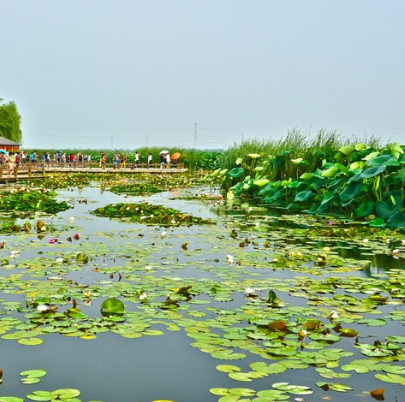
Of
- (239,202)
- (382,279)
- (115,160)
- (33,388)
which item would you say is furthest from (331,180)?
(115,160)

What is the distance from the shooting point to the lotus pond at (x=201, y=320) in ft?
9.02

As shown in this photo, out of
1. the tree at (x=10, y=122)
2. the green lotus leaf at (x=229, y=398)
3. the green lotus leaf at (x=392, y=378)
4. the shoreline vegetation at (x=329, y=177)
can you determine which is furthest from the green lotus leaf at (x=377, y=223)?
the tree at (x=10, y=122)

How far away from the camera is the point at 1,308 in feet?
13.2

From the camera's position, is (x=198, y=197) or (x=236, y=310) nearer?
(x=236, y=310)

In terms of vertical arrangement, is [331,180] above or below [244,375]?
above

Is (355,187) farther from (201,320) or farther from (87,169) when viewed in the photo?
(87,169)

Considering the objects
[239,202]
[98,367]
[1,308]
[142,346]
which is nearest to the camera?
[98,367]

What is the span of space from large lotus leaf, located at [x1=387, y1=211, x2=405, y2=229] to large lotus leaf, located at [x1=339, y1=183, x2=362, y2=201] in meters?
1.24

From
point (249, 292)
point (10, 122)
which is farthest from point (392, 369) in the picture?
point (10, 122)

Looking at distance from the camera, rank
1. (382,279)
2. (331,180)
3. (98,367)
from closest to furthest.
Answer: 1. (98,367)
2. (382,279)
3. (331,180)

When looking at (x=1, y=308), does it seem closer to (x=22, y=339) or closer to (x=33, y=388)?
(x=22, y=339)

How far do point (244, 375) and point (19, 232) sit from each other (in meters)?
6.18

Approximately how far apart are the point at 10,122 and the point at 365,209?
1916 inches

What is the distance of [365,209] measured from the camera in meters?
9.89
